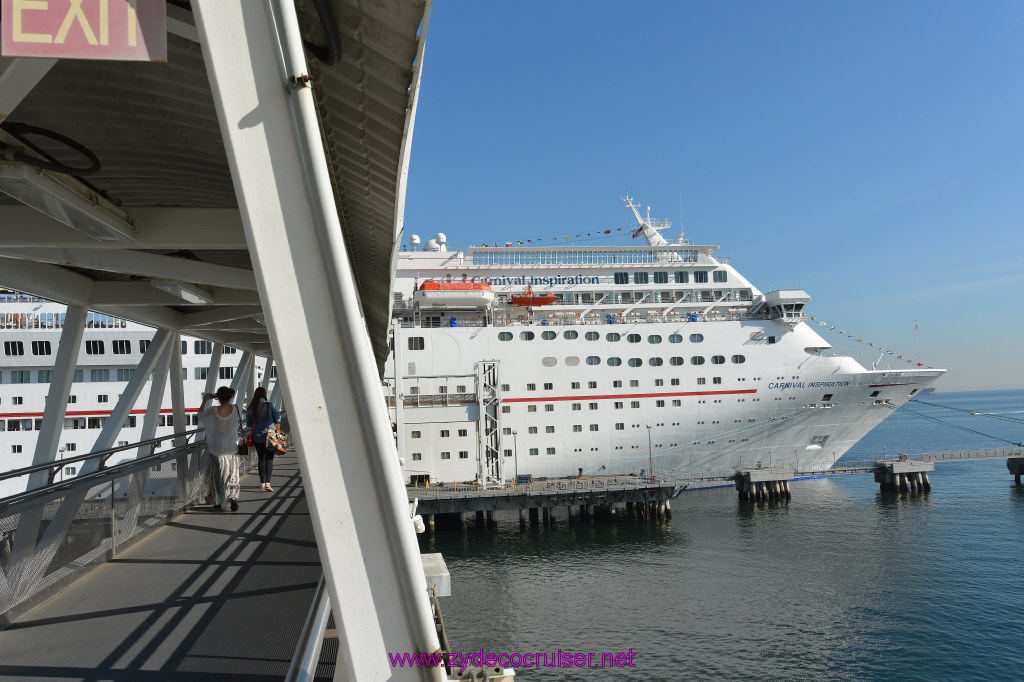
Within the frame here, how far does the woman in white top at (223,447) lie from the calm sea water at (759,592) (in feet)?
30.5

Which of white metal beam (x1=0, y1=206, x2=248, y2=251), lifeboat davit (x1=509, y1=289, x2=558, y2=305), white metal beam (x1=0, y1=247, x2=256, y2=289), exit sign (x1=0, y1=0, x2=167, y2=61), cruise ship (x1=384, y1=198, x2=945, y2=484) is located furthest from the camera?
lifeboat davit (x1=509, y1=289, x2=558, y2=305)

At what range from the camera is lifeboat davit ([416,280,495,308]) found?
30.1 metres

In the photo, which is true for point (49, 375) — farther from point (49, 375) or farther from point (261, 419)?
point (261, 419)

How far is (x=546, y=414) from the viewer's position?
28984 mm

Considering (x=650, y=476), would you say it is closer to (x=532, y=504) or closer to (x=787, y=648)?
(x=532, y=504)

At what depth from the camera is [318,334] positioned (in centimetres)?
190

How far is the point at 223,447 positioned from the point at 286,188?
5.40 metres

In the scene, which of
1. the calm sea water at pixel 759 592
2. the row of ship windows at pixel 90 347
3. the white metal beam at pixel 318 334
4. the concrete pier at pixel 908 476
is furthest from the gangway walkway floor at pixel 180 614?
the concrete pier at pixel 908 476

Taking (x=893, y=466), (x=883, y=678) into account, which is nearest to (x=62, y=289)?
(x=883, y=678)

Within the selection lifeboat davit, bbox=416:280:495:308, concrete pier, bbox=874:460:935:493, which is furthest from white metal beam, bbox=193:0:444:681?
concrete pier, bbox=874:460:935:493

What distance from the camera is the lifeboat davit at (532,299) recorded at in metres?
31.8

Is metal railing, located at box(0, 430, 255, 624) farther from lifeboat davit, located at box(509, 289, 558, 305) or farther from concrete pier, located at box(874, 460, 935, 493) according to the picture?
concrete pier, located at box(874, 460, 935, 493)

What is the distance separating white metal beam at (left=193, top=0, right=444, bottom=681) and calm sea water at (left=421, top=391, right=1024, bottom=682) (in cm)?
1309

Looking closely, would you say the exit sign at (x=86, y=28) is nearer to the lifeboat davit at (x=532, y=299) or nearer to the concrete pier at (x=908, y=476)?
the lifeboat davit at (x=532, y=299)
